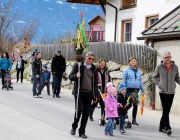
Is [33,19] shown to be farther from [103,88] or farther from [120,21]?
[103,88]

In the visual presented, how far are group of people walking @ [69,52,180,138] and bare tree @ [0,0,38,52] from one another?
27497 mm

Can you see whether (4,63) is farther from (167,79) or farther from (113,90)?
(167,79)

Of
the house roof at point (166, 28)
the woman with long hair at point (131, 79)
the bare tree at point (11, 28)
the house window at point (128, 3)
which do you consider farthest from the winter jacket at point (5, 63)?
the bare tree at point (11, 28)

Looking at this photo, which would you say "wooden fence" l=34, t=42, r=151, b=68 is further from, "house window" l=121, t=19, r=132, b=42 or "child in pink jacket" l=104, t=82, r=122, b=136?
"child in pink jacket" l=104, t=82, r=122, b=136

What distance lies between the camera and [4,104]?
12836 mm

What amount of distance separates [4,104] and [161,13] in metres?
11.8

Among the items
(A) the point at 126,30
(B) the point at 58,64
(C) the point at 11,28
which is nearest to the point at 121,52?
(B) the point at 58,64

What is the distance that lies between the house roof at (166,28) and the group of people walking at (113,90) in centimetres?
338

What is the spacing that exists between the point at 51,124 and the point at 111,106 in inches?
68.2

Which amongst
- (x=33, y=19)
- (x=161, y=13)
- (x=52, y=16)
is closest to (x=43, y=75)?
(x=161, y=13)

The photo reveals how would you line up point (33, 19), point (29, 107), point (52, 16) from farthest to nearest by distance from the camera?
point (52, 16) < point (33, 19) < point (29, 107)

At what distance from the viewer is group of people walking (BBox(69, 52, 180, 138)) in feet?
27.6

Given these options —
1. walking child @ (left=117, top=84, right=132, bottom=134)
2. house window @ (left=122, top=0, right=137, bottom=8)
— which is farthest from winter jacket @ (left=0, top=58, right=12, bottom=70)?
walking child @ (left=117, top=84, right=132, bottom=134)

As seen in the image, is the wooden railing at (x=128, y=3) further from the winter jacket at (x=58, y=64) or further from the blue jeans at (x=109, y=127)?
the blue jeans at (x=109, y=127)
